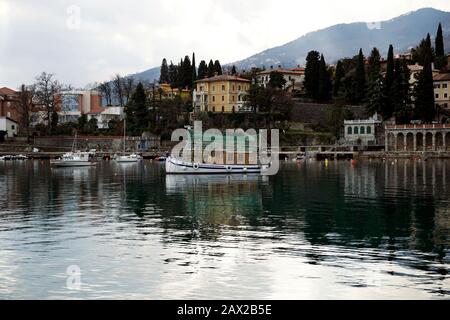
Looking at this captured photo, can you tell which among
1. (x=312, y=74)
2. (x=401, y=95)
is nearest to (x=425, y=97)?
(x=401, y=95)

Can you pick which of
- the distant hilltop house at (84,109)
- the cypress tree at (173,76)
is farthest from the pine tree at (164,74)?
the distant hilltop house at (84,109)

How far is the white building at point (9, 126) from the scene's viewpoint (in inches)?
3752

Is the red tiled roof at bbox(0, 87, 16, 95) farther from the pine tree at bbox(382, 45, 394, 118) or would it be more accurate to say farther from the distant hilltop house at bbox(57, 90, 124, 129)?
the pine tree at bbox(382, 45, 394, 118)

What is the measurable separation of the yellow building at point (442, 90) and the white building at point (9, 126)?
64.1m

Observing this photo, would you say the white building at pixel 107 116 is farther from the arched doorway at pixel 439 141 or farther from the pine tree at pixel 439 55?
the pine tree at pixel 439 55

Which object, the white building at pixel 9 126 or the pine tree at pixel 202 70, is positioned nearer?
the white building at pixel 9 126

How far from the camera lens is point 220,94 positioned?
95.1 m

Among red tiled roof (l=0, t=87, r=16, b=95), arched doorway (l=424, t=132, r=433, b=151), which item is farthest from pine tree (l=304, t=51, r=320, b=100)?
red tiled roof (l=0, t=87, r=16, b=95)

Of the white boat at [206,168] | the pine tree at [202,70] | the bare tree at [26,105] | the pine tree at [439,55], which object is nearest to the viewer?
the white boat at [206,168]

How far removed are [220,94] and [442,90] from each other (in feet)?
107

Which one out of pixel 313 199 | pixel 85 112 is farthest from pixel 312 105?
pixel 313 199

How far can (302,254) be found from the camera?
59.0 feet

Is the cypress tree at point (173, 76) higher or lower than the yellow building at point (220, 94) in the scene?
higher

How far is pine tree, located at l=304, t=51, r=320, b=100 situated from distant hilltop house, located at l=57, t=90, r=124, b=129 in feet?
97.9
